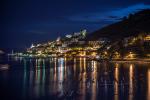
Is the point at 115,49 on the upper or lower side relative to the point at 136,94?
upper

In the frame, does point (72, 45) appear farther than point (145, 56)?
Yes

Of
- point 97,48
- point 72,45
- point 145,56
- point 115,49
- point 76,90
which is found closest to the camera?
point 76,90

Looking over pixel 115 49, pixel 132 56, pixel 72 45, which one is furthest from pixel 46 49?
pixel 132 56

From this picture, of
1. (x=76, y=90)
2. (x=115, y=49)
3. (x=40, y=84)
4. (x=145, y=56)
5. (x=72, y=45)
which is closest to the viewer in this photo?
(x=76, y=90)

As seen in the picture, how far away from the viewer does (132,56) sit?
199 feet

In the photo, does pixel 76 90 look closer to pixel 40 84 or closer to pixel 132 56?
pixel 40 84

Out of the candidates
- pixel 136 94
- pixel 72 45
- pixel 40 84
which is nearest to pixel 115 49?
pixel 72 45

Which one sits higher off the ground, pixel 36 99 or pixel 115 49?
pixel 115 49

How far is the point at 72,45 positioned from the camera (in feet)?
350

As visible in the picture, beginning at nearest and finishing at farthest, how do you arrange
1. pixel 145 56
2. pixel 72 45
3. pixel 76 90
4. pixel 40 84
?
pixel 76 90, pixel 40 84, pixel 145 56, pixel 72 45

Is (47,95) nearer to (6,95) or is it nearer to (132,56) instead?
(6,95)

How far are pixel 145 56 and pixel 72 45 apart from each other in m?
51.0

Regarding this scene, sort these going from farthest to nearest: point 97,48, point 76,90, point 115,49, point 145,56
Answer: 1. point 97,48
2. point 115,49
3. point 145,56
4. point 76,90

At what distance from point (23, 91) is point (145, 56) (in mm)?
38300
